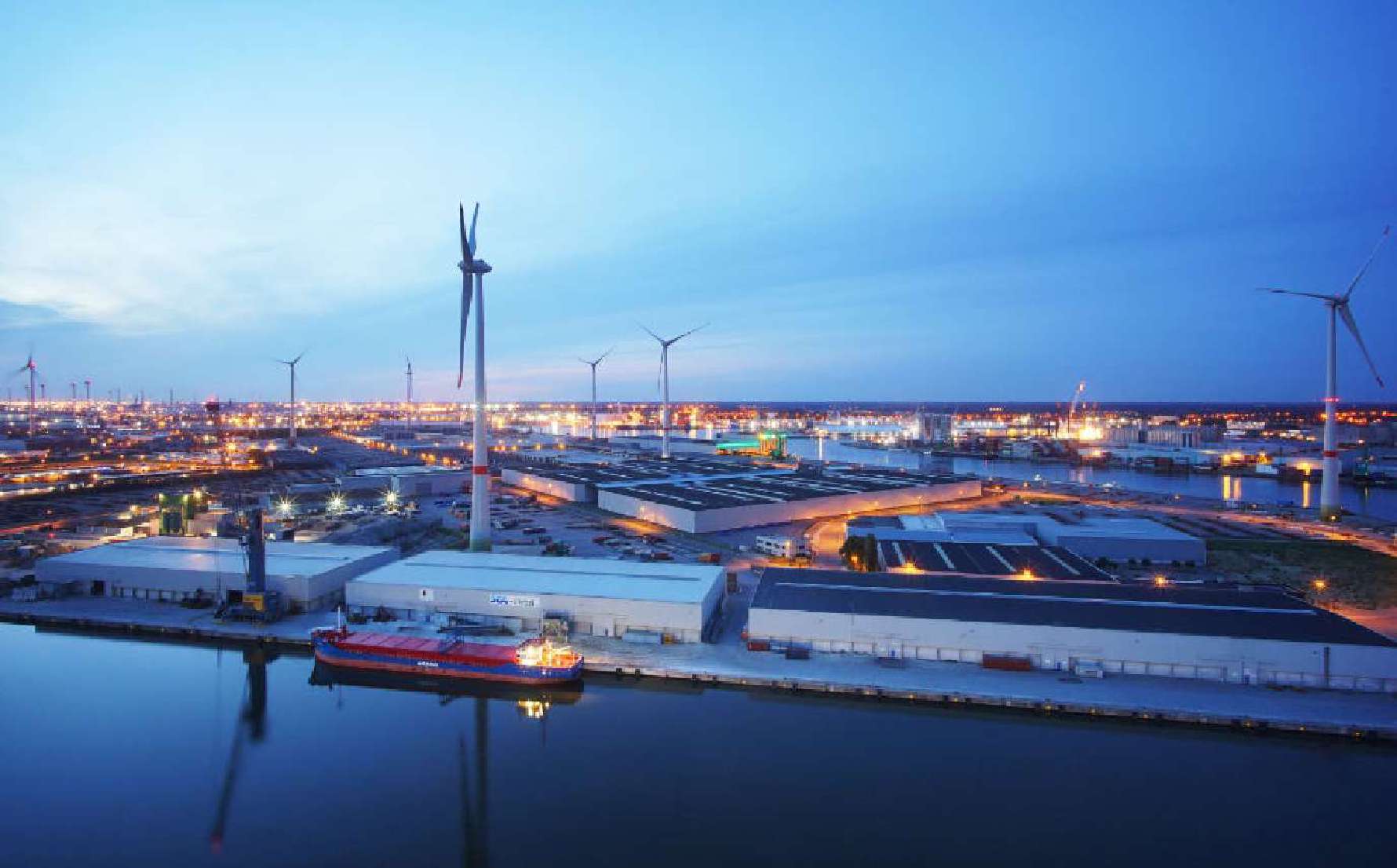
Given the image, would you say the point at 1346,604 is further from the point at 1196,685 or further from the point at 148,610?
the point at 148,610

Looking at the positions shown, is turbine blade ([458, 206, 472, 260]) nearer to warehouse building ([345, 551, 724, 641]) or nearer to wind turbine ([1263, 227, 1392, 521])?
warehouse building ([345, 551, 724, 641])

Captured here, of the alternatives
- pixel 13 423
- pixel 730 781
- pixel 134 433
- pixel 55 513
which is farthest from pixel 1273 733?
pixel 13 423

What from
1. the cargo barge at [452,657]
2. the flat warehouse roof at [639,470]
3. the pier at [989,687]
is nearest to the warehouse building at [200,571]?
the pier at [989,687]

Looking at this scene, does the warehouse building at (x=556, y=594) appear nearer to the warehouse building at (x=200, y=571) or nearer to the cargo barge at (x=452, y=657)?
the cargo barge at (x=452, y=657)

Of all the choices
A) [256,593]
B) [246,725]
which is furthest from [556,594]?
[256,593]

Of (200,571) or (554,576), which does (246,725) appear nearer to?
(554,576)

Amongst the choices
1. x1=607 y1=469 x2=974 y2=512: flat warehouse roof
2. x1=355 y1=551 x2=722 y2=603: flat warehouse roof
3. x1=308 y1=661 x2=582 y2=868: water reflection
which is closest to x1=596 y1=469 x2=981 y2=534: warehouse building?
x1=607 y1=469 x2=974 y2=512: flat warehouse roof
